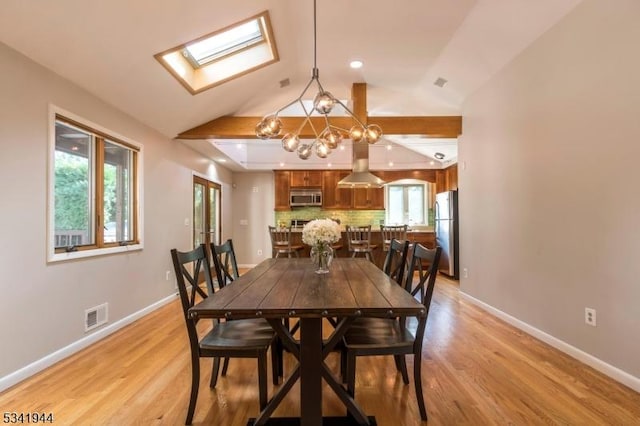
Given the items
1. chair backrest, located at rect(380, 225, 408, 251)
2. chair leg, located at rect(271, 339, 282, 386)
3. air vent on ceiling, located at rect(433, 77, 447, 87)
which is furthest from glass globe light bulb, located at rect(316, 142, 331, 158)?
chair backrest, located at rect(380, 225, 408, 251)

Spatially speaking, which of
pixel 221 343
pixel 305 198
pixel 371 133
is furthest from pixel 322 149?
pixel 305 198

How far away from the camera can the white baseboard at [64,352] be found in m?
2.19

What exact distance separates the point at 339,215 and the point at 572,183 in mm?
5414

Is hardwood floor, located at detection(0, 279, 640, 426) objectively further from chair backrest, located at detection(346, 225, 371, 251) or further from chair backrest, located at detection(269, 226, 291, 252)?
chair backrest, located at detection(269, 226, 291, 252)

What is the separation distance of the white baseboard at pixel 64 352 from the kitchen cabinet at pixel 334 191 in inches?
180

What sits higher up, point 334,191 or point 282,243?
point 334,191

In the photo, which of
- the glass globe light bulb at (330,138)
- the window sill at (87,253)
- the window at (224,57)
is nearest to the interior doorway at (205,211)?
the window sill at (87,253)

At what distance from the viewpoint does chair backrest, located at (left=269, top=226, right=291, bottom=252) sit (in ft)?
17.4

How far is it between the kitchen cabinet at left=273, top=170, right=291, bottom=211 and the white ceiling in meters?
2.65

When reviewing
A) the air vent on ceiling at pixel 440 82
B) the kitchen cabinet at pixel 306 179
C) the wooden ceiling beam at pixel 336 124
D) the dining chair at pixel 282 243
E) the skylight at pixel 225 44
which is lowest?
the dining chair at pixel 282 243

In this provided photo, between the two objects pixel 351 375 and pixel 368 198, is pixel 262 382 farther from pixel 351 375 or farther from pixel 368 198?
pixel 368 198

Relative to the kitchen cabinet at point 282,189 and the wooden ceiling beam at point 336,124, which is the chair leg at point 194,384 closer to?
the wooden ceiling beam at point 336,124

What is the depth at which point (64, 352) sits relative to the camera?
8.66 feet

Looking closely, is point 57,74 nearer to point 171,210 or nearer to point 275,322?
point 171,210
